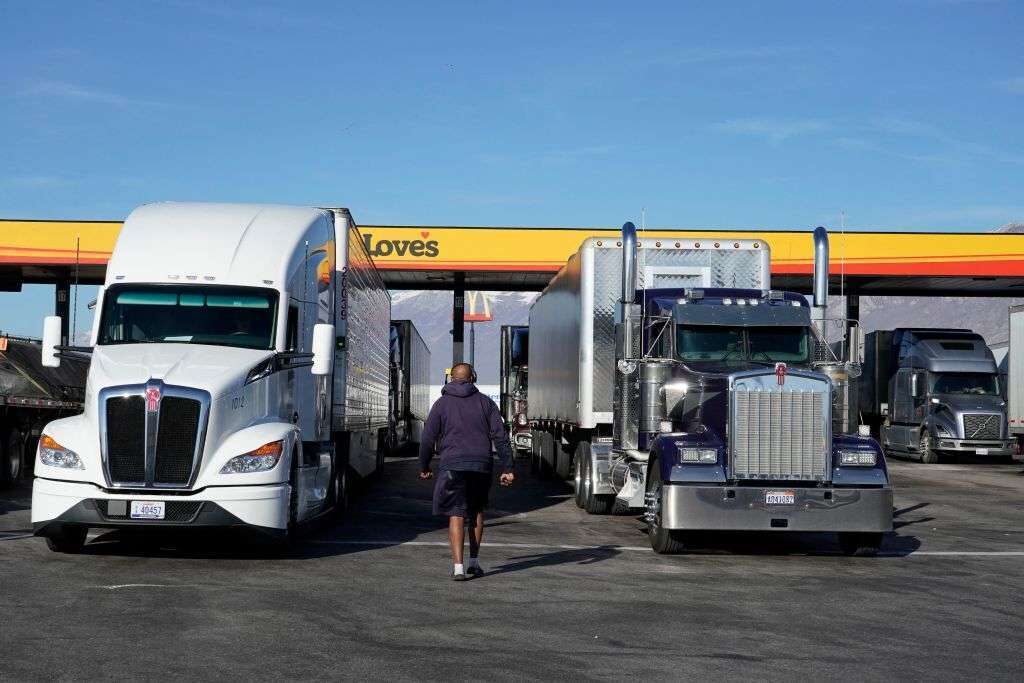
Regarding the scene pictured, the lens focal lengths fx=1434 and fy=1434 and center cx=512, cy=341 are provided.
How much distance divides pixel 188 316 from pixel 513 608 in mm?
5446

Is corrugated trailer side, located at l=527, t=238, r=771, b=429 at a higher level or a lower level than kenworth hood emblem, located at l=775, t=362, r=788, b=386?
higher

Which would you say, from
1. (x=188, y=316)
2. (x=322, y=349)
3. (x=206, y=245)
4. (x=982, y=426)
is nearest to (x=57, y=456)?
(x=188, y=316)

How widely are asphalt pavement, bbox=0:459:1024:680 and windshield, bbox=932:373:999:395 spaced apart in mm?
22254

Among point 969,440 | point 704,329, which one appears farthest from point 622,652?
point 969,440

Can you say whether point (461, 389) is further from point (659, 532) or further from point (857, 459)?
point (857, 459)

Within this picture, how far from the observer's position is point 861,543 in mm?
14914

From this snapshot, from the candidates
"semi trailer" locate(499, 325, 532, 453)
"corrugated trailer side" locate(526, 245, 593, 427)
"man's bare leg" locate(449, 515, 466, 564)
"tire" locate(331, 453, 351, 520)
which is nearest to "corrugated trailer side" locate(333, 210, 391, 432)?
"tire" locate(331, 453, 351, 520)

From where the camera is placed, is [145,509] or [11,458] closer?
[145,509]

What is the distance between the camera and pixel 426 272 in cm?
4566

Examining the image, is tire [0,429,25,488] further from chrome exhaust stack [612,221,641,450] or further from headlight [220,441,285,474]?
headlight [220,441,285,474]

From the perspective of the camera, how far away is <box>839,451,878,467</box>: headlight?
574 inches

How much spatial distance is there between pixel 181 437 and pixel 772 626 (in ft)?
18.7

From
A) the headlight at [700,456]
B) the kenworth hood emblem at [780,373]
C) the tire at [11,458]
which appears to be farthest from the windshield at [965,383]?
the headlight at [700,456]

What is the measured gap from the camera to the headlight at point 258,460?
13.0 metres
